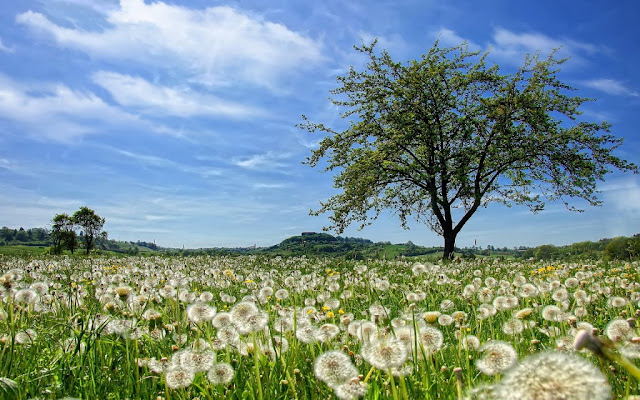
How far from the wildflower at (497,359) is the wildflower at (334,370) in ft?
2.31

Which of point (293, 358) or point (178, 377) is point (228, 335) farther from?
point (178, 377)

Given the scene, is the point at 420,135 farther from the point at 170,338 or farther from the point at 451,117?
the point at 170,338

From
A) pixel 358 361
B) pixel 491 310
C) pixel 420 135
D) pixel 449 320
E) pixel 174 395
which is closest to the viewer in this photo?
pixel 174 395

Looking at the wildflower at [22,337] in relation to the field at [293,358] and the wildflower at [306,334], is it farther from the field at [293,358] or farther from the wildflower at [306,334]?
the wildflower at [306,334]

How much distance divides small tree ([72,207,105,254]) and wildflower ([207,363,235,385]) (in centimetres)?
10190

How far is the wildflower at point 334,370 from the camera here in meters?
2.07

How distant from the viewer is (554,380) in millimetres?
1115

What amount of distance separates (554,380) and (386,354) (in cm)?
97

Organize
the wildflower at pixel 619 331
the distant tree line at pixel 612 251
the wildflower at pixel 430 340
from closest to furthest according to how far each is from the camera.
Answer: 1. the wildflower at pixel 430 340
2. the wildflower at pixel 619 331
3. the distant tree line at pixel 612 251

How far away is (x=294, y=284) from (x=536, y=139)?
27.2 meters

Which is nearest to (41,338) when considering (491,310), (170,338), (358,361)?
(170,338)

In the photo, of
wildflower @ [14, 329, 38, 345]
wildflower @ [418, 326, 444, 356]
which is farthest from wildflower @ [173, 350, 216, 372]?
wildflower @ [14, 329, 38, 345]

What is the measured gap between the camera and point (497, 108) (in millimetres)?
28688

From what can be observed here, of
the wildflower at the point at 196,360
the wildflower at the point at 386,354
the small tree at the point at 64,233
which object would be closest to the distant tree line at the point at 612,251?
the wildflower at the point at 386,354
